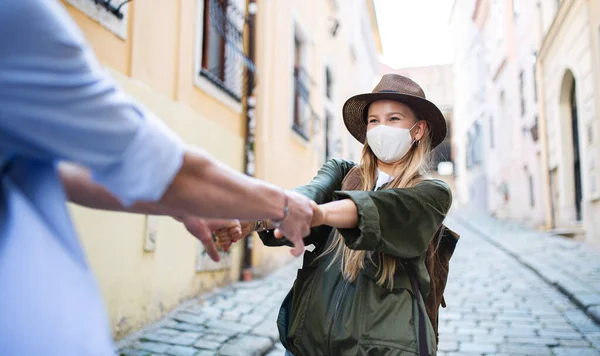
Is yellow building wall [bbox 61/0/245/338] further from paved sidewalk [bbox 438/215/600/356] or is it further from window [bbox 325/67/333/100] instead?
window [bbox 325/67/333/100]

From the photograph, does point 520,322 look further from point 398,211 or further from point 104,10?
point 104,10

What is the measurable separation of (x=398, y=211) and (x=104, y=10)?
3.94 meters

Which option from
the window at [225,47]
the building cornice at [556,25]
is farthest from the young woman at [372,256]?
the building cornice at [556,25]

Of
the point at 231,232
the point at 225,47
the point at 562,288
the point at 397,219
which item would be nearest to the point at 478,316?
the point at 562,288

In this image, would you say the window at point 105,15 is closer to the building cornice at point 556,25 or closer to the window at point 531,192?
the building cornice at point 556,25

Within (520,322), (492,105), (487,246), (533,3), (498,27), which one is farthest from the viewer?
(492,105)

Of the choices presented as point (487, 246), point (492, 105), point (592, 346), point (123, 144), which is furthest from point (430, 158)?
point (492, 105)

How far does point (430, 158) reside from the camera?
2.35 metres

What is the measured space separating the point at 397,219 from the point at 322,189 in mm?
475

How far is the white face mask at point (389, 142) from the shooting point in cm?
220

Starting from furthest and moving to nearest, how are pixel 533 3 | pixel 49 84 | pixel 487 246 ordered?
pixel 533 3, pixel 487 246, pixel 49 84

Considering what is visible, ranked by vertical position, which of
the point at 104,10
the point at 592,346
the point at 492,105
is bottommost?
the point at 592,346

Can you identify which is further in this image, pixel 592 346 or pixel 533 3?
pixel 533 3

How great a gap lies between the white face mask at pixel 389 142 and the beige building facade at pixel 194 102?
2939 millimetres
